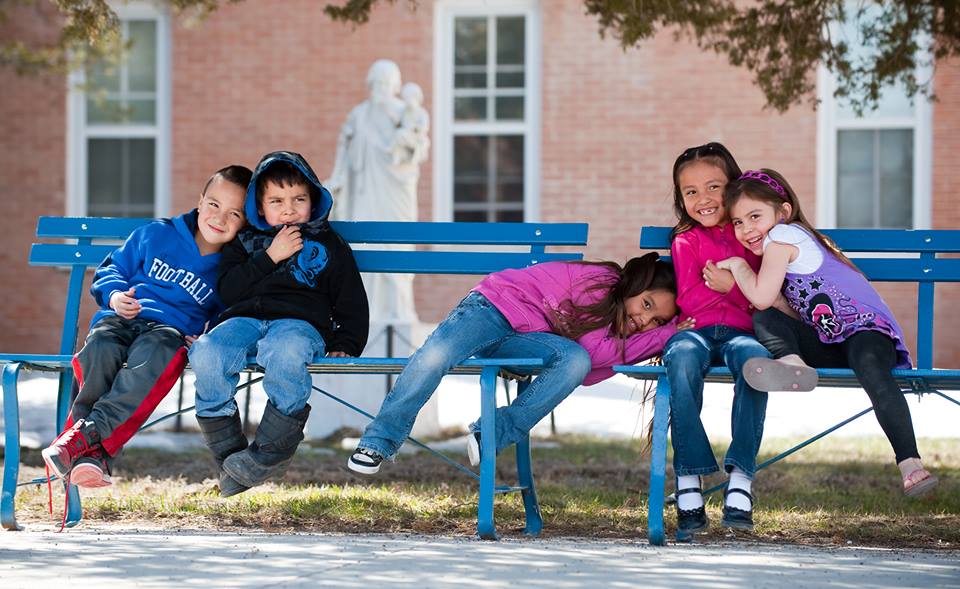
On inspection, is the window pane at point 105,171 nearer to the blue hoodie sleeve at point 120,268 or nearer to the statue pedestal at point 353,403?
the statue pedestal at point 353,403

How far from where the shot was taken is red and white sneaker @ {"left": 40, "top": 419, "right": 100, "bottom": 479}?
418 cm

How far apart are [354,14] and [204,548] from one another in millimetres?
3215

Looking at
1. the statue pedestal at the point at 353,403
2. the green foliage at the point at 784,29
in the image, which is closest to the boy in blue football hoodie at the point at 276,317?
the green foliage at the point at 784,29

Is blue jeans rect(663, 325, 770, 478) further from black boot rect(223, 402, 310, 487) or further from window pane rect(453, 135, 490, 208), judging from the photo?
window pane rect(453, 135, 490, 208)

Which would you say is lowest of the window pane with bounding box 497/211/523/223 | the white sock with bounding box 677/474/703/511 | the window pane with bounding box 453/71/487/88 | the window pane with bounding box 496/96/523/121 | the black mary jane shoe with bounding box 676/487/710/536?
the black mary jane shoe with bounding box 676/487/710/536

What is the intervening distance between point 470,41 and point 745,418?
9.49 metres

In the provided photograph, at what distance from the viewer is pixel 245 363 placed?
450 centimetres

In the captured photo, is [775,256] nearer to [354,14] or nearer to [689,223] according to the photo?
[689,223]

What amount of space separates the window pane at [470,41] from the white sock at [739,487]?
373 inches

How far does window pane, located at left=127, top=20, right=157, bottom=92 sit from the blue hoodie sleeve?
915cm

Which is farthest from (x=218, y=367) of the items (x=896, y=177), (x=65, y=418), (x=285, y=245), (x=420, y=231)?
(x=896, y=177)

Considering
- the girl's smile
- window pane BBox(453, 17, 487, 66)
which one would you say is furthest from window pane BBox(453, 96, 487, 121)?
the girl's smile

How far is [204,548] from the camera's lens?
403 cm

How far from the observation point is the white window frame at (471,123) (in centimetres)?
1314
